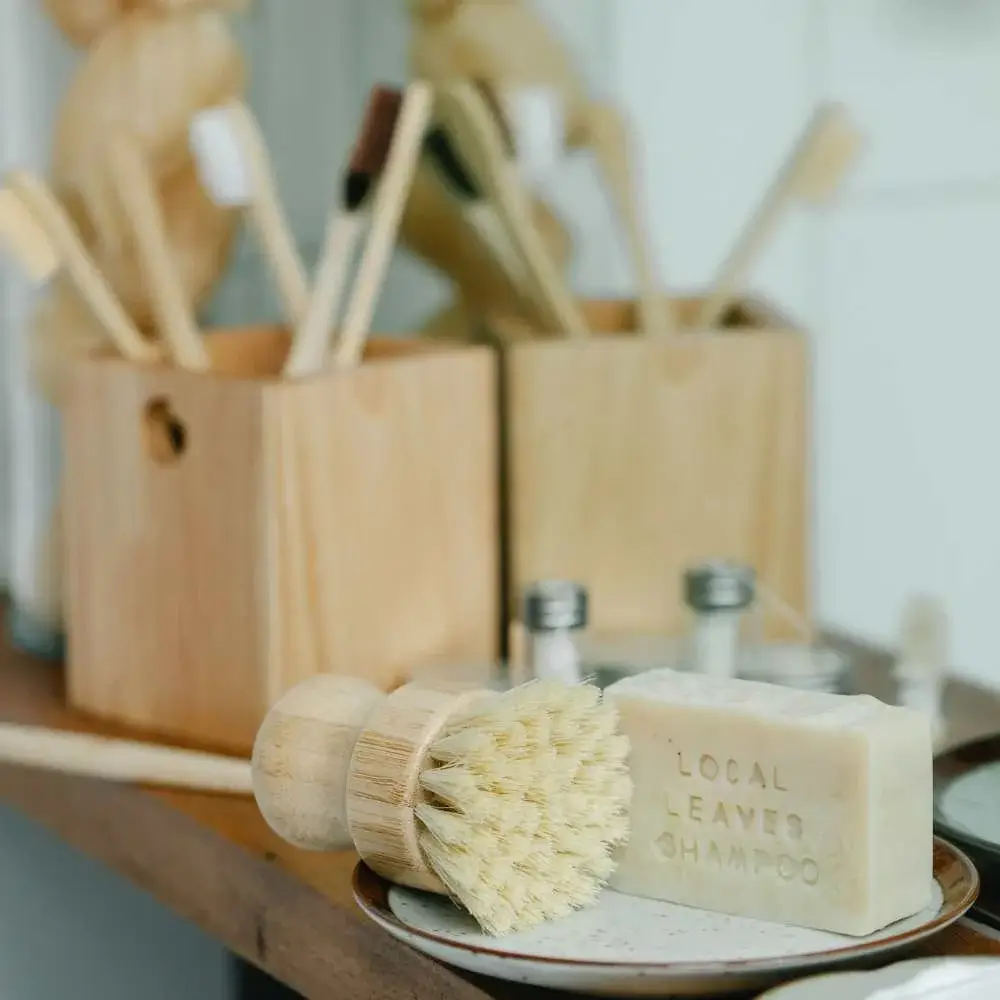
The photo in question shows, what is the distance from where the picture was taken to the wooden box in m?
0.56

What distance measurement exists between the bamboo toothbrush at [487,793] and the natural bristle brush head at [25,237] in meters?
0.29

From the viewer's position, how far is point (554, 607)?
532 millimetres

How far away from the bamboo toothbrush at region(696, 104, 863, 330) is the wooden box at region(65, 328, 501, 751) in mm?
117

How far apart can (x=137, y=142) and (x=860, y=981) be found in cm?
47

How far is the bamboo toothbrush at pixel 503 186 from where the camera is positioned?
61 cm

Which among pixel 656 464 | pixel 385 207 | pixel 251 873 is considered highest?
pixel 385 207

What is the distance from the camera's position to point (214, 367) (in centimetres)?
66

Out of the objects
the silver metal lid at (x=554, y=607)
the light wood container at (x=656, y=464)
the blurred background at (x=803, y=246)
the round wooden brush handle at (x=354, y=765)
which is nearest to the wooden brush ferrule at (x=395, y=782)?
the round wooden brush handle at (x=354, y=765)

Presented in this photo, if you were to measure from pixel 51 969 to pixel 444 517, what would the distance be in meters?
0.36

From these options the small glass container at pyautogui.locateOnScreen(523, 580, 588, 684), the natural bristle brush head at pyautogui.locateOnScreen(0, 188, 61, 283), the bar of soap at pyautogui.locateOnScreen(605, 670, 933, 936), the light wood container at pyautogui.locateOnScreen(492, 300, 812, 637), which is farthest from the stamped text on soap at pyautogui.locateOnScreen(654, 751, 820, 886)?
the natural bristle brush head at pyautogui.locateOnScreen(0, 188, 61, 283)

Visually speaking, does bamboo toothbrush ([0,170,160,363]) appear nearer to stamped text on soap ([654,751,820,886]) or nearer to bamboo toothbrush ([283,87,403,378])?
bamboo toothbrush ([283,87,403,378])

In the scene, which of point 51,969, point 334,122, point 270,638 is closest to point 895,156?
point 334,122

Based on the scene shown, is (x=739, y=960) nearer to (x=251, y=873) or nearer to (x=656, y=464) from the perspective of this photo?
(x=251, y=873)

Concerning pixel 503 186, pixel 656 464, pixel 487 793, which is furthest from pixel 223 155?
pixel 487 793
